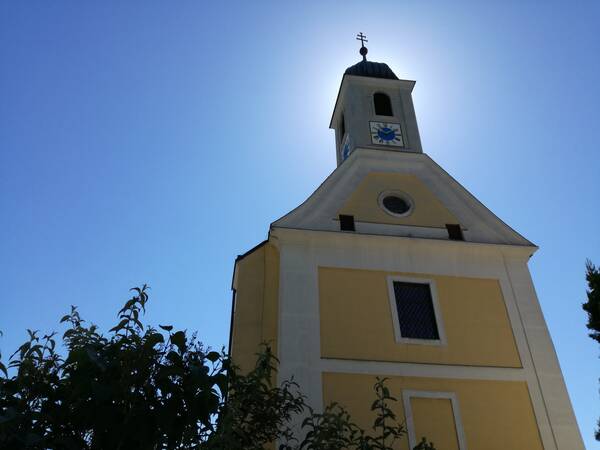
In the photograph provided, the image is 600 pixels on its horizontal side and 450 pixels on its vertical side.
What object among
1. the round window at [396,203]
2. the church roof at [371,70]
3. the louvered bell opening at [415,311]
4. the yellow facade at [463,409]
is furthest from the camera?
the church roof at [371,70]

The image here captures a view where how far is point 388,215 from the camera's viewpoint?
57.8 feet

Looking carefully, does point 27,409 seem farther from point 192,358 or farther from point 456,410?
point 456,410

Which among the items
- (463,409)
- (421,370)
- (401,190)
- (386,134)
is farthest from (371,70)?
(463,409)

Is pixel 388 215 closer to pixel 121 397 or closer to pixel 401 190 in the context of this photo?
pixel 401 190

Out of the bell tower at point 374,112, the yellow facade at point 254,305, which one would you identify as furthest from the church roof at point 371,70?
the yellow facade at point 254,305

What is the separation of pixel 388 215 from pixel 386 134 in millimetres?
4677

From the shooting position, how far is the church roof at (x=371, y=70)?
23.7 m

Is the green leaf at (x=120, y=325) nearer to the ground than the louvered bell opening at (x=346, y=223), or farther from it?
nearer to the ground

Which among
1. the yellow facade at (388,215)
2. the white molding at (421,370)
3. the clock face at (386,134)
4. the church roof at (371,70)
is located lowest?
the white molding at (421,370)

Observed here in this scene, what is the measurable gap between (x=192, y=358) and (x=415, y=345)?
885 centimetres

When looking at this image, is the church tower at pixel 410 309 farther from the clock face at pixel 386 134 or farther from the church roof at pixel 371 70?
the church roof at pixel 371 70

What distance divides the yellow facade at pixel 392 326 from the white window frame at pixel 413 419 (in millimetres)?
844

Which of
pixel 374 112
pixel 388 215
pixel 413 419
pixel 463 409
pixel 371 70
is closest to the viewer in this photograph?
pixel 413 419

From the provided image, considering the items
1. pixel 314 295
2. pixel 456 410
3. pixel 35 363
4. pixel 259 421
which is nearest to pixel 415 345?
pixel 456 410
